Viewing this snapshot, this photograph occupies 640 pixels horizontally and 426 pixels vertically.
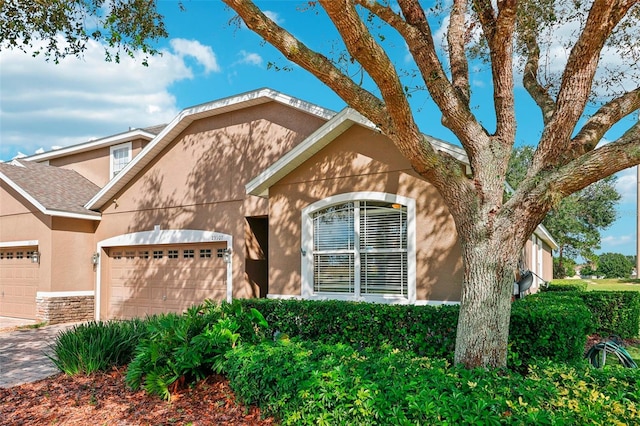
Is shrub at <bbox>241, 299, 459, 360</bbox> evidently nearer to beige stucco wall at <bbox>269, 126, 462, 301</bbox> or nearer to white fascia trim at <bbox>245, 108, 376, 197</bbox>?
beige stucco wall at <bbox>269, 126, 462, 301</bbox>

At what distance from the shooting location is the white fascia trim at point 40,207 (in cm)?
1449

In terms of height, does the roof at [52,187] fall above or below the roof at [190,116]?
below

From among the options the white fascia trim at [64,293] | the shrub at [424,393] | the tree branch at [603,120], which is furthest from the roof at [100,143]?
the tree branch at [603,120]

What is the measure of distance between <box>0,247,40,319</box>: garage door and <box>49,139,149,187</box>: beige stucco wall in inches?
146

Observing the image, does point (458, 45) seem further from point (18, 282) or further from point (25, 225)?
point (18, 282)

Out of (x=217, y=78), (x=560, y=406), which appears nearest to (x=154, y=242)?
(x=217, y=78)

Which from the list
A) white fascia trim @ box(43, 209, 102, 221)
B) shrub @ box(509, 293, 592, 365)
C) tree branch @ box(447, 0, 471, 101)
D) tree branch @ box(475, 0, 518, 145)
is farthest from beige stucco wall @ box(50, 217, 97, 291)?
tree branch @ box(475, 0, 518, 145)

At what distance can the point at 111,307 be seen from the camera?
51.0 ft

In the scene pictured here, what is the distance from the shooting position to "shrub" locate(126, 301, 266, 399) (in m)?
6.21

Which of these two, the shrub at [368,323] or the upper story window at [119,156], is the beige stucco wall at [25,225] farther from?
the shrub at [368,323]

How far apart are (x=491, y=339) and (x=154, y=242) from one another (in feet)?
38.8

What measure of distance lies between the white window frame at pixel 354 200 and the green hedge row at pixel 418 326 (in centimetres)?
163

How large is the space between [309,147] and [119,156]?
1050cm

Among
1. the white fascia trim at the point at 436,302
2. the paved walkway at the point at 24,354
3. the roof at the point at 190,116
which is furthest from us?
the roof at the point at 190,116
